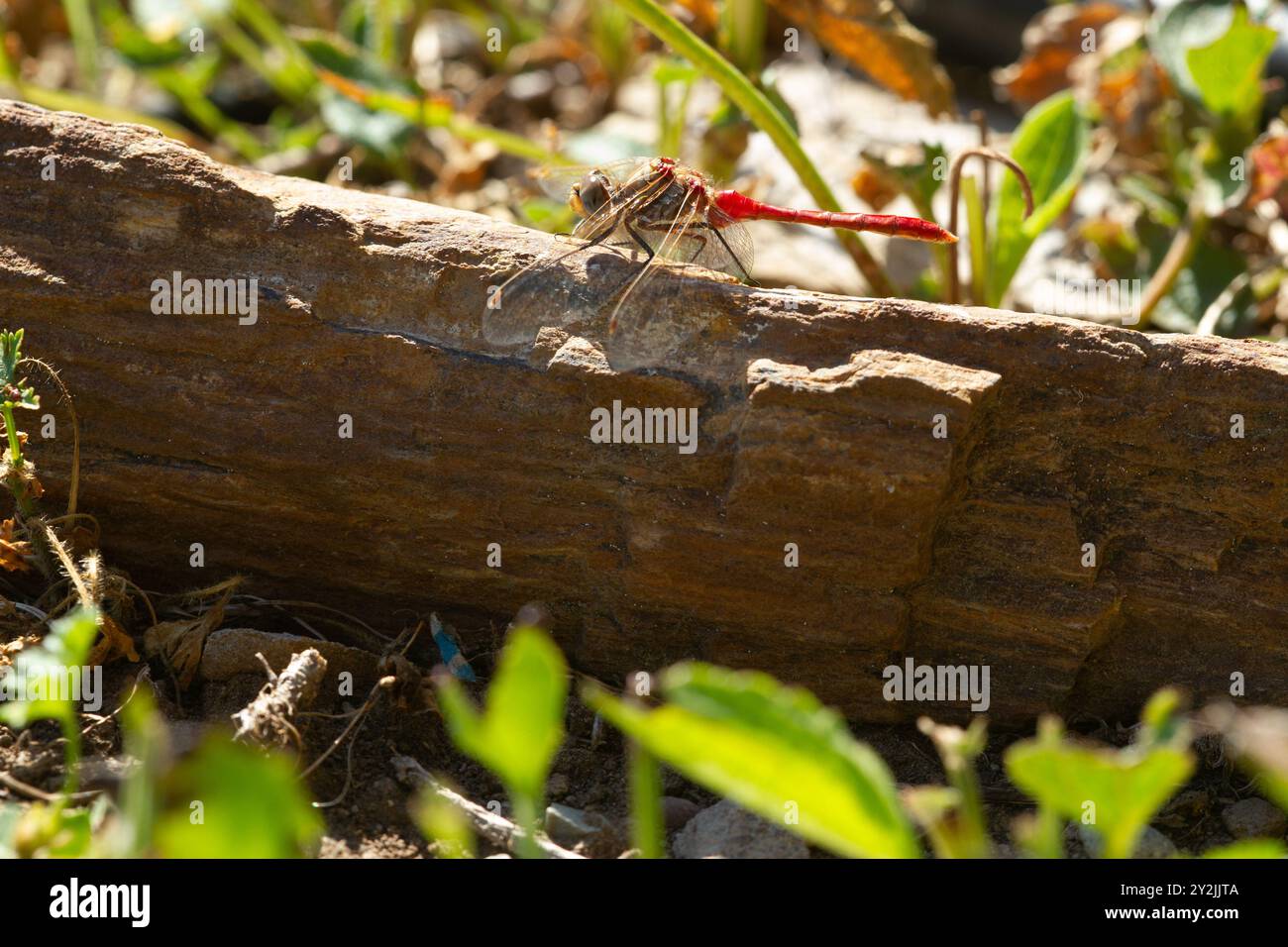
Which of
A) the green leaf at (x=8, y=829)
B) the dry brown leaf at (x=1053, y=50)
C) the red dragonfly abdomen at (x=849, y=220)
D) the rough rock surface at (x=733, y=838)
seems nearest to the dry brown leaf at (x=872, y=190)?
the red dragonfly abdomen at (x=849, y=220)

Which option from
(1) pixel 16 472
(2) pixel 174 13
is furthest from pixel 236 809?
(2) pixel 174 13

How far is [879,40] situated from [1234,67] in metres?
1.06

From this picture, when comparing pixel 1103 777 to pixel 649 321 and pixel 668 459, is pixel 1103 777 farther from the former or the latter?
pixel 649 321

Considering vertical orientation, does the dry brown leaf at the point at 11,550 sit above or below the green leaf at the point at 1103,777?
above

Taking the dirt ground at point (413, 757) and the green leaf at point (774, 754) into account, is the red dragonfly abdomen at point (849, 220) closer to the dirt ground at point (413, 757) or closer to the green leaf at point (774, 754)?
the dirt ground at point (413, 757)

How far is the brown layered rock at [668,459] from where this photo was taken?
2418 mm

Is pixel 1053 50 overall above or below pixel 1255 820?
above

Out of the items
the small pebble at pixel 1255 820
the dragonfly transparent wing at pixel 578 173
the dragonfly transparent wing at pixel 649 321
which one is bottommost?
the small pebble at pixel 1255 820

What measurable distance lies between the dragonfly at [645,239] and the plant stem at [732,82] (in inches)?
4.4

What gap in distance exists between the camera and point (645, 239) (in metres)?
2.87

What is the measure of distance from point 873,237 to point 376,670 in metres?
2.63
